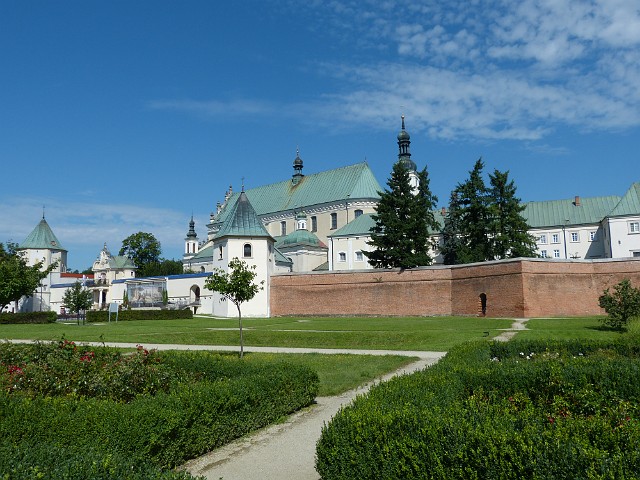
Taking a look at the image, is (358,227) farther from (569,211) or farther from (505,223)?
(569,211)

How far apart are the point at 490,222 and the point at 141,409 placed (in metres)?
41.9

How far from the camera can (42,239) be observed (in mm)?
75812

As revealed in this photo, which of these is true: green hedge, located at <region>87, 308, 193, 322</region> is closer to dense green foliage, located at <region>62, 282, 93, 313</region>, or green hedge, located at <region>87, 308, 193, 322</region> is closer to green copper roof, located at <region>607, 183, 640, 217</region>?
dense green foliage, located at <region>62, 282, 93, 313</region>

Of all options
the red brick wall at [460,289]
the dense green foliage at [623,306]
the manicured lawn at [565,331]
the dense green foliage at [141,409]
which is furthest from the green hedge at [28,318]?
the dense green foliage at [623,306]

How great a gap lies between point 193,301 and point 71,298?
36.7 ft

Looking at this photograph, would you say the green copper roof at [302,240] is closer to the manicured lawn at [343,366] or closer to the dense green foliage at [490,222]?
the dense green foliage at [490,222]

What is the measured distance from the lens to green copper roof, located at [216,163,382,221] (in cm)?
6450

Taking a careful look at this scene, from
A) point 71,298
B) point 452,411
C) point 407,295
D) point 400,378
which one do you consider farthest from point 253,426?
point 71,298

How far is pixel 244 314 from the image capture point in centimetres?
4350

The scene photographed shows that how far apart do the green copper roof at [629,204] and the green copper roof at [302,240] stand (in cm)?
3093

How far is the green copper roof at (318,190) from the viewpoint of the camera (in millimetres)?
64500

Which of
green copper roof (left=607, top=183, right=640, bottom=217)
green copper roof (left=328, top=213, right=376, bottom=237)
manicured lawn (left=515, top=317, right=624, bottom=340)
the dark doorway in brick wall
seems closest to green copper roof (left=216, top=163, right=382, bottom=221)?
green copper roof (left=328, top=213, right=376, bottom=237)

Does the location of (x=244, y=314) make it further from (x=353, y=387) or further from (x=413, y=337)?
(x=353, y=387)

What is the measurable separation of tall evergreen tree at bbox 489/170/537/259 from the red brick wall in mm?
6922
